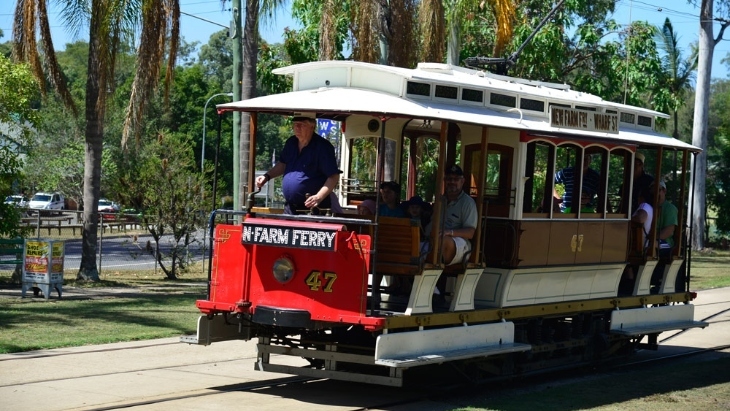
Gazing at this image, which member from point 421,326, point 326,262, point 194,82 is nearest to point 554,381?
point 421,326

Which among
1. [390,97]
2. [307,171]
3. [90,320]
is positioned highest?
[390,97]

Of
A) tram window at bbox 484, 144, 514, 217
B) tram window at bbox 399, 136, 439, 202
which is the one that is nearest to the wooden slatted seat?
tram window at bbox 484, 144, 514, 217

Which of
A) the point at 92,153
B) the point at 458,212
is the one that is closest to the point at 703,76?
the point at 92,153

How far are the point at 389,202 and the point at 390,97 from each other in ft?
4.42

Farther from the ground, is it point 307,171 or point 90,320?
point 307,171

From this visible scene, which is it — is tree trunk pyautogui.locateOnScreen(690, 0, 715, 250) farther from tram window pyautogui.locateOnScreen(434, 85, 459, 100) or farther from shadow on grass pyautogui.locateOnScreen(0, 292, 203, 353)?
tram window pyautogui.locateOnScreen(434, 85, 459, 100)

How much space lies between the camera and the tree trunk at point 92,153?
70.1 ft

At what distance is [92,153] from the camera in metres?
22.0

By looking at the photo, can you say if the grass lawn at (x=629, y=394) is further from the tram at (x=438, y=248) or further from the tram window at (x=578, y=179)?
the tram window at (x=578, y=179)

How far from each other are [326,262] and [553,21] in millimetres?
20668

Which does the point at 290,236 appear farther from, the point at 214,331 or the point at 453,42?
the point at 453,42

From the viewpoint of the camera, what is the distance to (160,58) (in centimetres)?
2103

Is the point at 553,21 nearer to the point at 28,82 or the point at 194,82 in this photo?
the point at 28,82

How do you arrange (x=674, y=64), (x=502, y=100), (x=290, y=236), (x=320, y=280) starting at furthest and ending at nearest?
(x=674, y=64) < (x=502, y=100) < (x=320, y=280) < (x=290, y=236)
